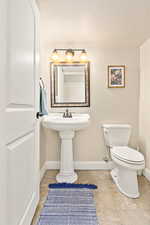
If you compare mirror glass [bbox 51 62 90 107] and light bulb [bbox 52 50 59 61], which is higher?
light bulb [bbox 52 50 59 61]

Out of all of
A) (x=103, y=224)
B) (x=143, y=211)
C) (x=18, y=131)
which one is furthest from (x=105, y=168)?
(x=18, y=131)

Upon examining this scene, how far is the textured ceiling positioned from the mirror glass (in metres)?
0.39

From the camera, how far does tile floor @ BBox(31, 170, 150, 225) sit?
1599 mm

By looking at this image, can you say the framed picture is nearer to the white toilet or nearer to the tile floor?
the white toilet

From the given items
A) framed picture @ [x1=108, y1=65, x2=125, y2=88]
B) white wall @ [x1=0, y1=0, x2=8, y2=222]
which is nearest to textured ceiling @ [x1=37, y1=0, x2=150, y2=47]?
framed picture @ [x1=108, y1=65, x2=125, y2=88]

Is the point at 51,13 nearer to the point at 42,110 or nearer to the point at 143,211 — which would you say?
the point at 42,110

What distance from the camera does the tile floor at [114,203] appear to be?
1599 mm

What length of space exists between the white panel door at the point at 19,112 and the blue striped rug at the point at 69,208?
234 millimetres

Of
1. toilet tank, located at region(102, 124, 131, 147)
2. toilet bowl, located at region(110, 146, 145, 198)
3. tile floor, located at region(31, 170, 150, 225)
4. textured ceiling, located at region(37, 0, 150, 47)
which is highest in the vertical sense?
textured ceiling, located at region(37, 0, 150, 47)

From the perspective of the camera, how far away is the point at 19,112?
3.76 feet

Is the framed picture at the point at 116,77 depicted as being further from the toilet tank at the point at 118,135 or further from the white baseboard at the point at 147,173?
the white baseboard at the point at 147,173

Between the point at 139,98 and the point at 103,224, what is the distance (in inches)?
76.8

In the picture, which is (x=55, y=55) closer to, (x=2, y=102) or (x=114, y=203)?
(x=2, y=102)

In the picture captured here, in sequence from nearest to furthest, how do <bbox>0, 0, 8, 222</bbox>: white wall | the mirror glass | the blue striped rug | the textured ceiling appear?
<bbox>0, 0, 8, 222</bbox>: white wall → the blue striped rug → the textured ceiling → the mirror glass
